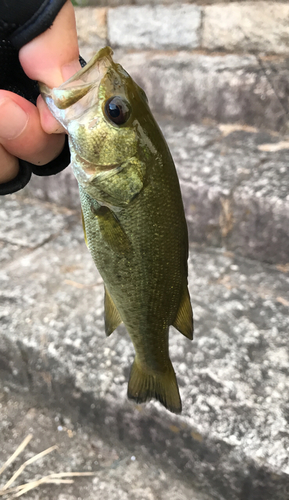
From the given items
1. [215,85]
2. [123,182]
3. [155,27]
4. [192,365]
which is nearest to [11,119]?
[123,182]

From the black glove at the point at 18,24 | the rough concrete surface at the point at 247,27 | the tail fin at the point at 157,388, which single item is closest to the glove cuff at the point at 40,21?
the black glove at the point at 18,24

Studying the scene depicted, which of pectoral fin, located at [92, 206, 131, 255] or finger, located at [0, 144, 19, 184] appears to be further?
finger, located at [0, 144, 19, 184]

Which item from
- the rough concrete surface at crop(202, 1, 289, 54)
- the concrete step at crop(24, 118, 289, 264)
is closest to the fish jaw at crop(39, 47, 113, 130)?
the concrete step at crop(24, 118, 289, 264)

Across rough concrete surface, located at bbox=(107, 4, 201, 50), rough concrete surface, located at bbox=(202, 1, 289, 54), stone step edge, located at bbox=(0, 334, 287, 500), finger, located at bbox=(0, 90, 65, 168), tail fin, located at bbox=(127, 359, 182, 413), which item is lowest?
stone step edge, located at bbox=(0, 334, 287, 500)

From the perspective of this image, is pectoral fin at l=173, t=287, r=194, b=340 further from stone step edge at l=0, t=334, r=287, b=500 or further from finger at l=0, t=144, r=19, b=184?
finger at l=0, t=144, r=19, b=184

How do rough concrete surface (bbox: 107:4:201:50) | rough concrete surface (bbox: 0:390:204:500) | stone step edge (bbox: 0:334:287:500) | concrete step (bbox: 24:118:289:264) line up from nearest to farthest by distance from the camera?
stone step edge (bbox: 0:334:287:500) < rough concrete surface (bbox: 0:390:204:500) < concrete step (bbox: 24:118:289:264) < rough concrete surface (bbox: 107:4:201:50)

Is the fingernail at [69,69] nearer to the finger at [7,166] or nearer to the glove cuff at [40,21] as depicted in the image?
the glove cuff at [40,21]

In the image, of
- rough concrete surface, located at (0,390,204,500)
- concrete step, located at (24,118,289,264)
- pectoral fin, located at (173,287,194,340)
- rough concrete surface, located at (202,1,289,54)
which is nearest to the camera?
pectoral fin, located at (173,287,194,340)
